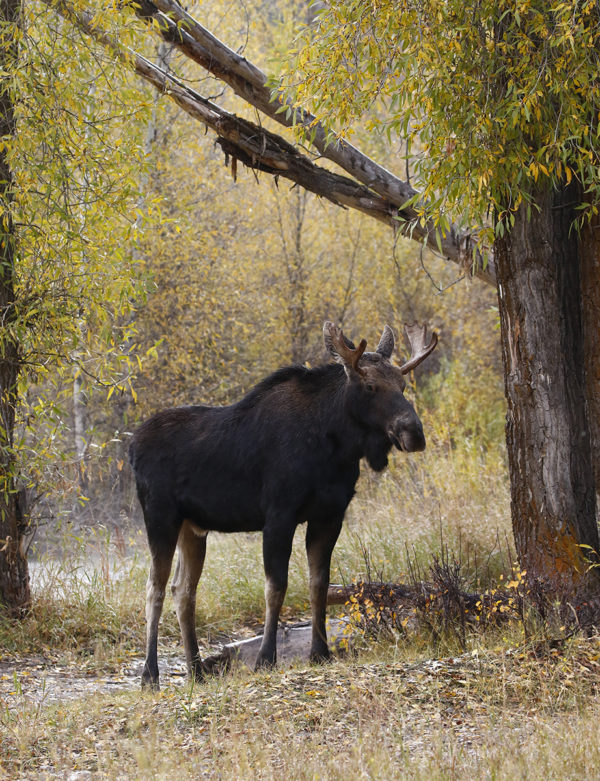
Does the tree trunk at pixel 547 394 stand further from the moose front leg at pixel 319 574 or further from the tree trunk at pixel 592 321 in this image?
the moose front leg at pixel 319 574

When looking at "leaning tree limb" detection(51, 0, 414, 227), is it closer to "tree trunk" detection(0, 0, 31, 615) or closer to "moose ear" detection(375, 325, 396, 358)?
"tree trunk" detection(0, 0, 31, 615)

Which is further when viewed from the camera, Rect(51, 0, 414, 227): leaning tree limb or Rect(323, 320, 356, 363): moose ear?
Rect(51, 0, 414, 227): leaning tree limb

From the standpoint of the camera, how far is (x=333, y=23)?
21.7 feet

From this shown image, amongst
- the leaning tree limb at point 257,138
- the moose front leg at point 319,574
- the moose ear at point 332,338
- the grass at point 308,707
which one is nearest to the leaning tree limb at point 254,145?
the leaning tree limb at point 257,138

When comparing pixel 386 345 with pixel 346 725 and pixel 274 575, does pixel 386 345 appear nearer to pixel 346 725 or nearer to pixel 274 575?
pixel 274 575

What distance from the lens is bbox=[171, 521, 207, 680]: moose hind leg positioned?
A: 7496mm

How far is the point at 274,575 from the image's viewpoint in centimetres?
696

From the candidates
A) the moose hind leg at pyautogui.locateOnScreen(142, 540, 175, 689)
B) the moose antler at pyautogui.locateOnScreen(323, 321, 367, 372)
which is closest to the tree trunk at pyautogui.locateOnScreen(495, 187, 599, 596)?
the moose antler at pyautogui.locateOnScreen(323, 321, 367, 372)

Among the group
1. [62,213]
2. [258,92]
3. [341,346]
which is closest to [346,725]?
[341,346]

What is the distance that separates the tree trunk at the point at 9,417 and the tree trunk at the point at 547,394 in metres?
4.33

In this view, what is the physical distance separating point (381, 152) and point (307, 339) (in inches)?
256

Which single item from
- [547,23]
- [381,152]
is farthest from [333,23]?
[381,152]

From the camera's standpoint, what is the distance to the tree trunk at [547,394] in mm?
6750

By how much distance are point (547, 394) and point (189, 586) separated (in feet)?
10.3
